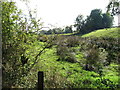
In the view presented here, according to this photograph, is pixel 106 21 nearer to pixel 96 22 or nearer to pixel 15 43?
pixel 96 22

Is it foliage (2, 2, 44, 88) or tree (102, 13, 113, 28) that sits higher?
tree (102, 13, 113, 28)

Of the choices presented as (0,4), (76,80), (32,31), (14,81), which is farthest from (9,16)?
(76,80)

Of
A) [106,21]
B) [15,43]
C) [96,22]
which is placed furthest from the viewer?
[106,21]

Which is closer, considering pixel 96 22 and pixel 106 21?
pixel 96 22

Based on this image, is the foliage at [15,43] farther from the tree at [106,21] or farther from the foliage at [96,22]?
the tree at [106,21]

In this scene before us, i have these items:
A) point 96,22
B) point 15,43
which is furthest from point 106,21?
point 15,43

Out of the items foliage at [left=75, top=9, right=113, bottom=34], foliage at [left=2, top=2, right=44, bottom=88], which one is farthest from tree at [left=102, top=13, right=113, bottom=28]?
foliage at [left=2, top=2, right=44, bottom=88]

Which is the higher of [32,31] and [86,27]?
[86,27]

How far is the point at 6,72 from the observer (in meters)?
6.07

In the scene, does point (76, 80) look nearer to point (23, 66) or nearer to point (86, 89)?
point (86, 89)

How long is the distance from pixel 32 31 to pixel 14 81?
248 centimetres

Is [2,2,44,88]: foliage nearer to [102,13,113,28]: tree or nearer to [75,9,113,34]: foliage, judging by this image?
[75,9,113,34]: foliage

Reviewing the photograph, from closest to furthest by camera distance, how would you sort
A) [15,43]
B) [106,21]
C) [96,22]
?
1. [15,43]
2. [96,22]
3. [106,21]

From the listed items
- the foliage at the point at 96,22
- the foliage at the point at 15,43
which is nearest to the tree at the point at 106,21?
the foliage at the point at 96,22
